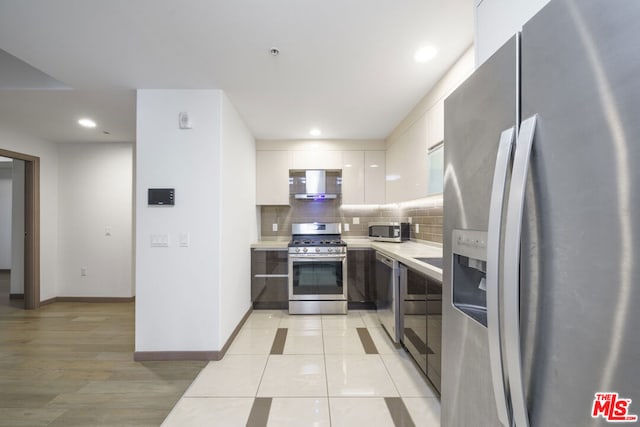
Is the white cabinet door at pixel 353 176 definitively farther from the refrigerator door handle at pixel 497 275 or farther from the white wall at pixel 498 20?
the refrigerator door handle at pixel 497 275

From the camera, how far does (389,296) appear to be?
9.09 feet

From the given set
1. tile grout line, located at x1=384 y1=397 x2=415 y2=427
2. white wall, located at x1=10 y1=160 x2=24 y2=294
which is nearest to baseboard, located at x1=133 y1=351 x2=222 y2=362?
tile grout line, located at x1=384 y1=397 x2=415 y2=427

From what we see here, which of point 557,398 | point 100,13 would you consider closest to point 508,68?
point 557,398

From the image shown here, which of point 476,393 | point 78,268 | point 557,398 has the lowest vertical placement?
point 78,268

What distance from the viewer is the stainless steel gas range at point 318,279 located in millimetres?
3574

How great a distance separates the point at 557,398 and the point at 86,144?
563 centimetres

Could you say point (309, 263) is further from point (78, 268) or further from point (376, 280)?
point (78, 268)

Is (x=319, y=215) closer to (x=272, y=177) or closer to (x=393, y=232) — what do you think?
(x=272, y=177)

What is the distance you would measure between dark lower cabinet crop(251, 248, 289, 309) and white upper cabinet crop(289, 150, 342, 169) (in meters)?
1.25

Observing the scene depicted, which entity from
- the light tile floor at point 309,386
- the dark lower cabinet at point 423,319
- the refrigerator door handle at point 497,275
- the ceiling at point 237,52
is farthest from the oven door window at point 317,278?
the refrigerator door handle at point 497,275

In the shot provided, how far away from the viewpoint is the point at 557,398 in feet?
1.79

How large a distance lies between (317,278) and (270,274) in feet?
2.10

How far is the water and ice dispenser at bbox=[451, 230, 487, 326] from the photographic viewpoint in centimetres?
83

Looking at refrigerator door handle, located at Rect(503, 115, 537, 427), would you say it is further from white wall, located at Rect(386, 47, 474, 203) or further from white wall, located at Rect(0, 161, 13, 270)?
white wall, located at Rect(0, 161, 13, 270)
